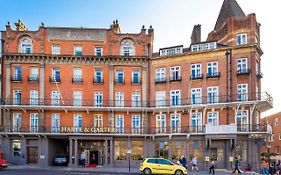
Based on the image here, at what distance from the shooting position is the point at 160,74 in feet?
145

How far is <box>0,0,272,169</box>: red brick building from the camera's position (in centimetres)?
4075

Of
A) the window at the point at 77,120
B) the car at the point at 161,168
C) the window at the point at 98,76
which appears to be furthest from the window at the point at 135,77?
the car at the point at 161,168

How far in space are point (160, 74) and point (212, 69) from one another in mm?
6625

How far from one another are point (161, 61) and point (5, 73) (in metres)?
19.6

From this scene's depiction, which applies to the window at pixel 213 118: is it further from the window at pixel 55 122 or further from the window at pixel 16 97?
the window at pixel 16 97

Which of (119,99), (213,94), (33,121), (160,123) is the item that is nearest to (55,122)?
(33,121)

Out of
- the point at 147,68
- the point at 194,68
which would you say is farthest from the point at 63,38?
the point at 194,68

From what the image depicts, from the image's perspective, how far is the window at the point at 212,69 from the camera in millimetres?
41375

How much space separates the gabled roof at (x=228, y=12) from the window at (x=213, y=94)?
999 cm

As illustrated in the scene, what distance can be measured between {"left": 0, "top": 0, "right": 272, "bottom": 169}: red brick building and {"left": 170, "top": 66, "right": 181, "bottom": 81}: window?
5.1 inches

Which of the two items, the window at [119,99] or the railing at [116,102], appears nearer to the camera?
the railing at [116,102]

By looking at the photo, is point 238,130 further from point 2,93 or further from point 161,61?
point 2,93

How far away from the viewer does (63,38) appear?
147ft

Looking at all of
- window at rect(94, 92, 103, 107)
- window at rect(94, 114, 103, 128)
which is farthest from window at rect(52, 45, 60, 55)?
window at rect(94, 114, 103, 128)
